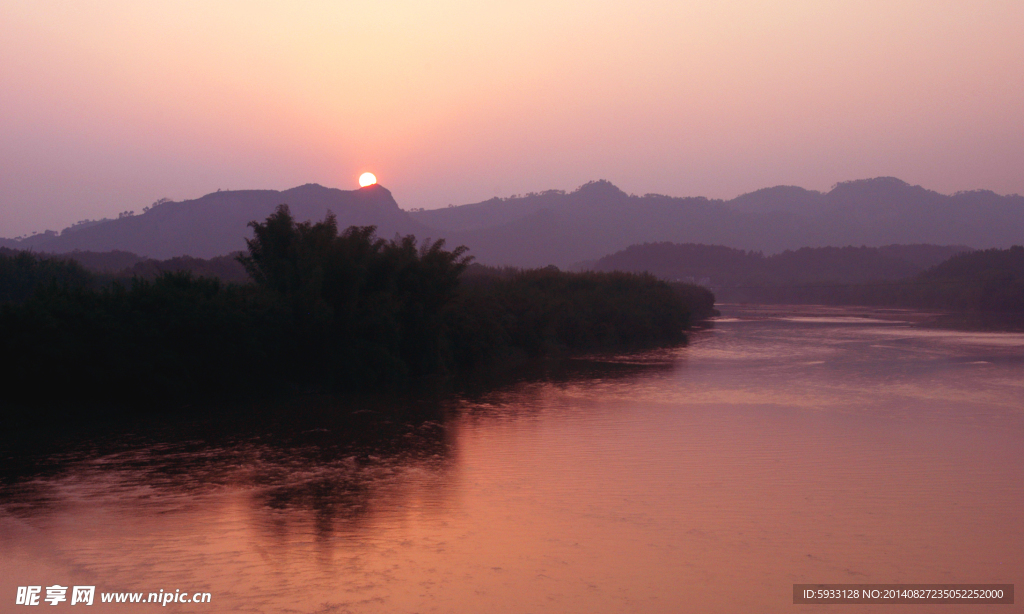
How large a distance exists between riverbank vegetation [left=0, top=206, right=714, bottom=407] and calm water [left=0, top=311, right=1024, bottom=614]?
2.49 metres

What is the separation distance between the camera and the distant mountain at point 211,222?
104m

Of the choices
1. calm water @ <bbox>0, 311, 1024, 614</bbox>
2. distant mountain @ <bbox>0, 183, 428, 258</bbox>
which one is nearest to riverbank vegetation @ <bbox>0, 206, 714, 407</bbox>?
calm water @ <bbox>0, 311, 1024, 614</bbox>

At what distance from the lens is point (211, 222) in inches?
4446

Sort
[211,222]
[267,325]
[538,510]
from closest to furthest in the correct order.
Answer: [538,510], [267,325], [211,222]

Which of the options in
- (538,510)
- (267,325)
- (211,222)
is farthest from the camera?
(211,222)

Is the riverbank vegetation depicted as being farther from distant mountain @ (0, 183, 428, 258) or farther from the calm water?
distant mountain @ (0, 183, 428, 258)

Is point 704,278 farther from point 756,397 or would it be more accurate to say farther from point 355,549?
point 355,549

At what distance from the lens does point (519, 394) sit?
706 inches

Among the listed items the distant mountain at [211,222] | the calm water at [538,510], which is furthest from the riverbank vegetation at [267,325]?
the distant mountain at [211,222]

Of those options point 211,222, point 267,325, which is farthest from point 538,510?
point 211,222

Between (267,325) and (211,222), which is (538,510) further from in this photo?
(211,222)

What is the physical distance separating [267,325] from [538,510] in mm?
10970

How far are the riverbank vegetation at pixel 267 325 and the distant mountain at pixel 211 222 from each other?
78498mm

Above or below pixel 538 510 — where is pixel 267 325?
above
